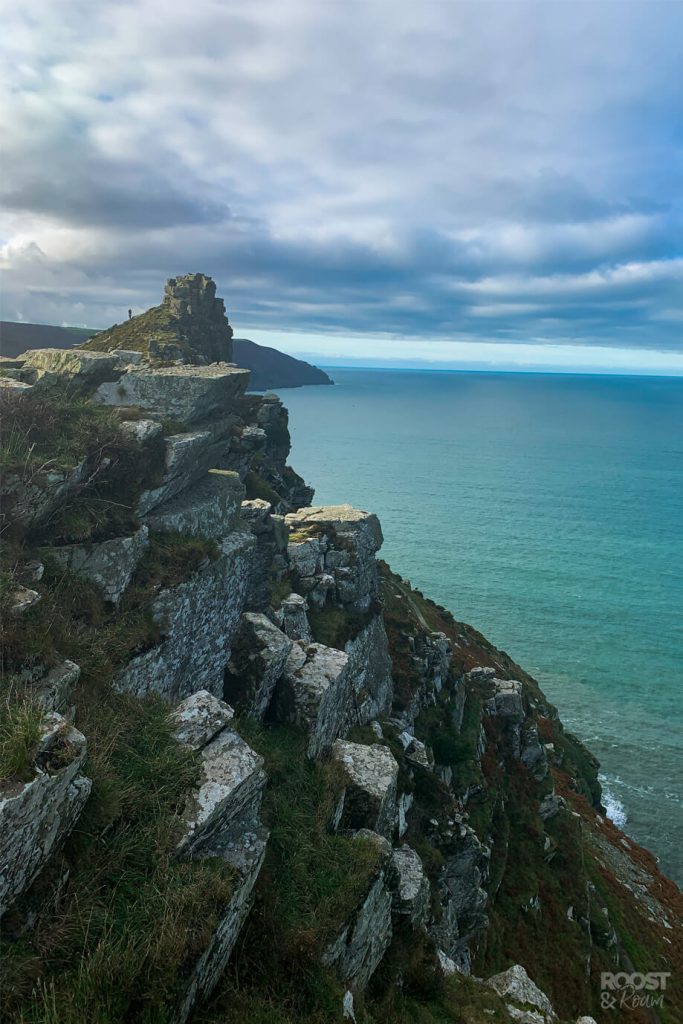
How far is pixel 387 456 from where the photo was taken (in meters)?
187

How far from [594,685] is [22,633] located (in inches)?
2634

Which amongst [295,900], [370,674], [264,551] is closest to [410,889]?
[295,900]

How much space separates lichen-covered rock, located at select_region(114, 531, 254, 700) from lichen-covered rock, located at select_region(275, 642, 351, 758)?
1997mm

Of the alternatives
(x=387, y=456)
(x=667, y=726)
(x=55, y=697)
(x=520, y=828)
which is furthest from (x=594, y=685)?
(x=387, y=456)

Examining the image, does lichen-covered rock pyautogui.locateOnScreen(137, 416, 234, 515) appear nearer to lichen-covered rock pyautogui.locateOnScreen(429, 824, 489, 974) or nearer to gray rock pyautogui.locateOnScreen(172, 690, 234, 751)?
gray rock pyautogui.locateOnScreen(172, 690, 234, 751)

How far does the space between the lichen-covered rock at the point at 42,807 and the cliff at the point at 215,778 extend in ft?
0.13

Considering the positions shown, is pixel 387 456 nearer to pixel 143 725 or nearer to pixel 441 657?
pixel 441 657

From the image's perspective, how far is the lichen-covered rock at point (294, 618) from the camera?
2200 cm

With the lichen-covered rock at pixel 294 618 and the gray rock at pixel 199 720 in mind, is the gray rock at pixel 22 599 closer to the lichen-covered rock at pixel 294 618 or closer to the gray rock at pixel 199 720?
the gray rock at pixel 199 720

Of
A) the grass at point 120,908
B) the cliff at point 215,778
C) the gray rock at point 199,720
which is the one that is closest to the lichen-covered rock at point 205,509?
the cliff at point 215,778

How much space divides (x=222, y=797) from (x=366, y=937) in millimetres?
4829

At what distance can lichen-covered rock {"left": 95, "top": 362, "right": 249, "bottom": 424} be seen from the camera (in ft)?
60.0

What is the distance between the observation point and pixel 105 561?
14.0m

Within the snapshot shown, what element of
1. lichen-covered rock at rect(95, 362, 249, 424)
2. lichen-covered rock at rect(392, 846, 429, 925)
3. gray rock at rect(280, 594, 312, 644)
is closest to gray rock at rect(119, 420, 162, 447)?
lichen-covered rock at rect(95, 362, 249, 424)
